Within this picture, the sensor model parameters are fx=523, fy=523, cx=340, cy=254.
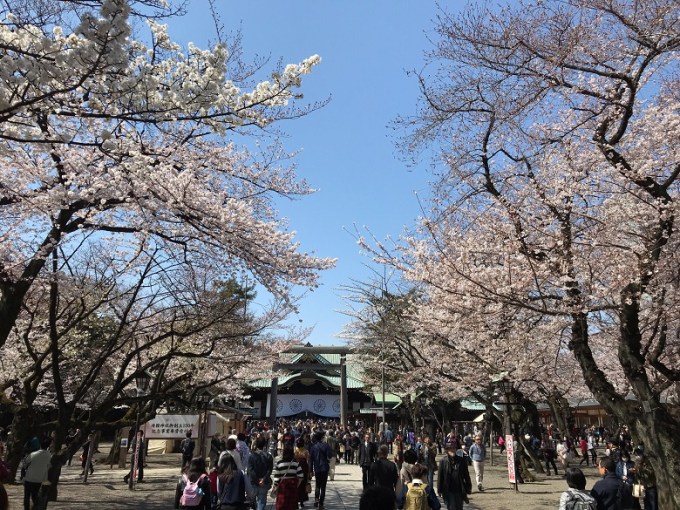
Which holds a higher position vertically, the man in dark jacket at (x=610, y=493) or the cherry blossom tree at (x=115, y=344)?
the cherry blossom tree at (x=115, y=344)

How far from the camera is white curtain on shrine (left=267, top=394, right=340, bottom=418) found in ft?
162

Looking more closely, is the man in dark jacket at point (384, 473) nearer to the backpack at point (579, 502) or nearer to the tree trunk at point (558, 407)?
the backpack at point (579, 502)

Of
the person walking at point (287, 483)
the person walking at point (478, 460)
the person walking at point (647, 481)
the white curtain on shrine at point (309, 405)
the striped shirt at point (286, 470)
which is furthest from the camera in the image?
the white curtain on shrine at point (309, 405)

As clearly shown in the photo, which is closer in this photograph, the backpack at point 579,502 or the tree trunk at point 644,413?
the backpack at point 579,502

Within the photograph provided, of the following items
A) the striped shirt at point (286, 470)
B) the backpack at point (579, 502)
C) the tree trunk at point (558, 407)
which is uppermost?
the tree trunk at point (558, 407)

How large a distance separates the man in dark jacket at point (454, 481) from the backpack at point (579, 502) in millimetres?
3288

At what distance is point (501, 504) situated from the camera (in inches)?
456

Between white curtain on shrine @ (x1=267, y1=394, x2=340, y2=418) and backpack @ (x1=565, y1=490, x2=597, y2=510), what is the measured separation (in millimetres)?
45791

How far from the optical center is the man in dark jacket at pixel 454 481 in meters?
8.09

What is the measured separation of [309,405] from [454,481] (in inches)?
1707

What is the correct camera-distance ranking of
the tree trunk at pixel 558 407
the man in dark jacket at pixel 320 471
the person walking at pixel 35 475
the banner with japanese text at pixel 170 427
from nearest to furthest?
the person walking at pixel 35 475 → the man in dark jacket at pixel 320 471 → the banner with japanese text at pixel 170 427 → the tree trunk at pixel 558 407

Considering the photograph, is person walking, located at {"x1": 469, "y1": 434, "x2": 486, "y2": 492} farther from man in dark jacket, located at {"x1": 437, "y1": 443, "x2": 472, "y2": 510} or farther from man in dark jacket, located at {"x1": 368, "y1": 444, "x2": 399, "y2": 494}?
man in dark jacket, located at {"x1": 368, "y1": 444, "x2": 399, "y2": 494}

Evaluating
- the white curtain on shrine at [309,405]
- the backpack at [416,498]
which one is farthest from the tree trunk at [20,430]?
the white curtain on shrine at [309,405]

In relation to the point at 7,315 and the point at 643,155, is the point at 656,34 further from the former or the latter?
the point at 7,315
